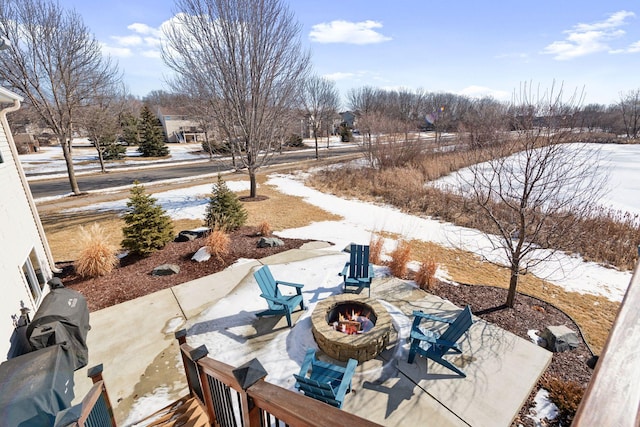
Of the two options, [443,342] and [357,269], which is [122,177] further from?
[443,342]

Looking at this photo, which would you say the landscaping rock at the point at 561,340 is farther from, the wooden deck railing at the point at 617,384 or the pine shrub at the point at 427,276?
the wooden deck railing at the point at 617,384

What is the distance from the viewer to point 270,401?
149 centimetres

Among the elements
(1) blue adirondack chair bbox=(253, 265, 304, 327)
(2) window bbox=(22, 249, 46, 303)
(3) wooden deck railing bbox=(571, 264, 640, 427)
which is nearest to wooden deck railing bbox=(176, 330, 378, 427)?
(3) wooden deck railing bbox=(571, 264, 640, 427)

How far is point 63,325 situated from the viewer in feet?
13.5

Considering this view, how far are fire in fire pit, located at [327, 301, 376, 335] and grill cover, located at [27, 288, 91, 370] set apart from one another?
12.2 ft

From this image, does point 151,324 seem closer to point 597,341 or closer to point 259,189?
point 597,341

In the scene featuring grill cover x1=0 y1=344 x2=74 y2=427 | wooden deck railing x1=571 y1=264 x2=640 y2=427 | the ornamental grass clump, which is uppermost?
wooden deck railing x1=571 y1=264 x2=640 y2=427

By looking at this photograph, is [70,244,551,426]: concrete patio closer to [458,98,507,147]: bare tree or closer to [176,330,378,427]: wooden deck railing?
[176,330,378,427]: wooden deck railing

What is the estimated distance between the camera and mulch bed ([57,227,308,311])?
20.3 feet

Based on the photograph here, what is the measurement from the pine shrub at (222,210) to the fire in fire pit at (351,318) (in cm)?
551

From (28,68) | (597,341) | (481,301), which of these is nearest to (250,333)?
(481,301)

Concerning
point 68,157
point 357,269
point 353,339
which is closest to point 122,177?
point 68,157

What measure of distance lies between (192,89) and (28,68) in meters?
6.35

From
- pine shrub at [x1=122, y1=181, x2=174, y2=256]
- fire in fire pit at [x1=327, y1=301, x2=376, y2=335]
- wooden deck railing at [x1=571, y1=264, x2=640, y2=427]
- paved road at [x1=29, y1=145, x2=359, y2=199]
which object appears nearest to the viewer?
wooden deck railing at [x1=571, y1=264, x2=640, y2=427]
